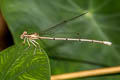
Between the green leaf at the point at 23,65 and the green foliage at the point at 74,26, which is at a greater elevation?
the green foliage at the point at 74,26

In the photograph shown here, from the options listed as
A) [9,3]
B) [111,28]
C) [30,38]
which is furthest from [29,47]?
[111,28]

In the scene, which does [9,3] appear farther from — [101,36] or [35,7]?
[101,36]

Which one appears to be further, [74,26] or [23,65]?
[74,26]

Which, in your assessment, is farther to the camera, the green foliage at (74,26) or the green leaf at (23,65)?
the green foliage at (74,26)

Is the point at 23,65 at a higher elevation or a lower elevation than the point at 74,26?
lower
